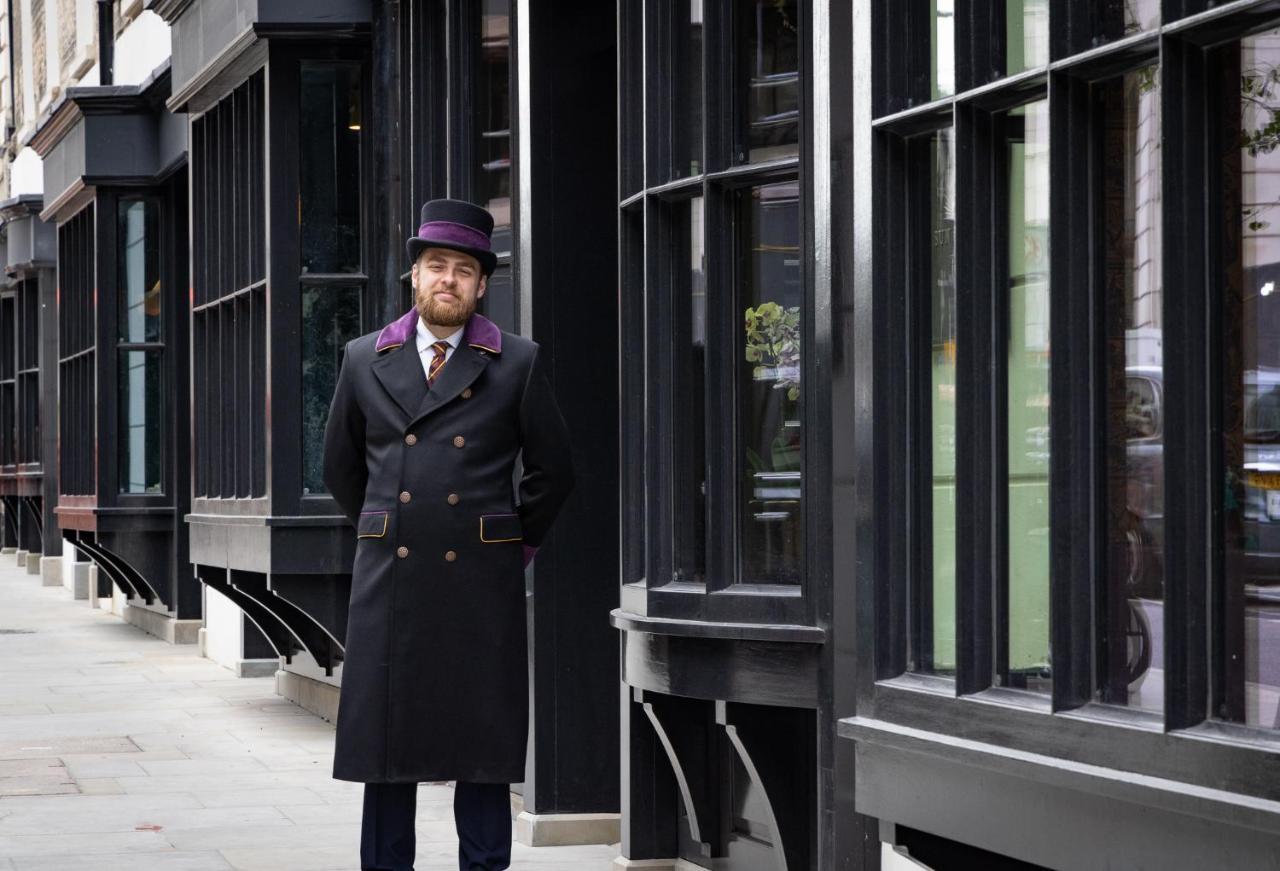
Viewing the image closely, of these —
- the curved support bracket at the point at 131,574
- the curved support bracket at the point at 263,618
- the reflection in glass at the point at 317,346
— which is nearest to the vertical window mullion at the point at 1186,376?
the reflection in glass at the point at 317,346

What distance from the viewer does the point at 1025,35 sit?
4.39 meters

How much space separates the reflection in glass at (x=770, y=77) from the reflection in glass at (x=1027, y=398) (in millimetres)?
1284

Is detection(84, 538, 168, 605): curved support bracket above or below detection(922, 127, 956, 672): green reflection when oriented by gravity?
below

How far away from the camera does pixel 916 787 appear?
4605 mm

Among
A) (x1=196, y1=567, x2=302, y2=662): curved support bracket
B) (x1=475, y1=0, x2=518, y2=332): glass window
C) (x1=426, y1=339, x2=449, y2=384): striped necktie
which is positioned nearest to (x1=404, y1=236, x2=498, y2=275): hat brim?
(x1=426, y1=339, x2=449, y2=384): striped necktie

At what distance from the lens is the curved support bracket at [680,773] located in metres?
6.33

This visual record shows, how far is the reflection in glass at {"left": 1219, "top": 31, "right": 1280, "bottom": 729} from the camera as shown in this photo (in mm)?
3650

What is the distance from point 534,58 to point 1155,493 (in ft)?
13.8

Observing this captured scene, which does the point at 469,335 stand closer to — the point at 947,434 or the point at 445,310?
the point at 445,310

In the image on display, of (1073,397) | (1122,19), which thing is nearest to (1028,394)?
(1073,397)

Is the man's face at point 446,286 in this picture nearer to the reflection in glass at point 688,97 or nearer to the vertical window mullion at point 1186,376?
the reflection in glass at point 688,97

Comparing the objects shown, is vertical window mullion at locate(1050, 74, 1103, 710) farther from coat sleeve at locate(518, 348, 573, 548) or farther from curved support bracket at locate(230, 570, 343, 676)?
curved support bracket at locate(230, 570, 343, 676)

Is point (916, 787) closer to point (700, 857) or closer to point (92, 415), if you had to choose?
point (700, 857)

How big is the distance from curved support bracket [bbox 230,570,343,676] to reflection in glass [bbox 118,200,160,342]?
18.3 feet
